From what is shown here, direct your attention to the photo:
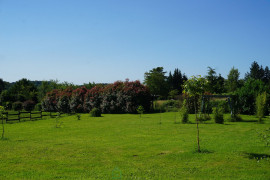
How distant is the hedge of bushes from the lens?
3362 centimetres

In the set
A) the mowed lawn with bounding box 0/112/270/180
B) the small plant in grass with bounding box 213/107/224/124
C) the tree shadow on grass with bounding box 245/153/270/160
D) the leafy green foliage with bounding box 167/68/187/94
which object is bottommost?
the mowed lawn with bounding box 0/112/270/180

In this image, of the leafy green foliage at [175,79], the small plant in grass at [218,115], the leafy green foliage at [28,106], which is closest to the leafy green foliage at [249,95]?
the small plant in grass at [218,115]

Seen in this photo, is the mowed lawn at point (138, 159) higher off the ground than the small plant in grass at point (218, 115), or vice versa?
the small plant in grass at point (218, 115)

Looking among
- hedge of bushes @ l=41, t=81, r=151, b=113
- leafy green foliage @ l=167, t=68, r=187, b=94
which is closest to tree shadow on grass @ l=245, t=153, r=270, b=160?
hedge of bushes @ l=41, t=81, r=151, b=113

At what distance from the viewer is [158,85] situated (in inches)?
2938

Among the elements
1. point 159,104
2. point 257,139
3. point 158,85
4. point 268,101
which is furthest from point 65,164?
point 158,85

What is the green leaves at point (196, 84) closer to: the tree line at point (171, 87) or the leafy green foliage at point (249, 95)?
the tree line at point (171, 87)

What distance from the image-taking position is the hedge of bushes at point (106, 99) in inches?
1324

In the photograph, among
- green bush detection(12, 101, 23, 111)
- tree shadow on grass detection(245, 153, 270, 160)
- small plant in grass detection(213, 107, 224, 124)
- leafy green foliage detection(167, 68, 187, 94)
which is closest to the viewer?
tree shadow on grass detection(245, 153, 270, 160)

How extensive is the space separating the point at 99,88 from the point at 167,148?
2895cm

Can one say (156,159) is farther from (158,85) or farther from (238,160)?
(158,85)

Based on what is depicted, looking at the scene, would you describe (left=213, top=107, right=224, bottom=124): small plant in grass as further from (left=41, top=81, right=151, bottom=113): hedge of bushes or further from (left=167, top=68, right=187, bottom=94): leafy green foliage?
(left=167, top=68, right=187, bottom=94): leafy green foliage

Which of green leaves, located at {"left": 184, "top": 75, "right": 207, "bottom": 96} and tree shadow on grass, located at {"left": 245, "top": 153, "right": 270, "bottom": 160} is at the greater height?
green leaves, located at {"left": 184, "top": 75, "right": 207, "bottom": 96}

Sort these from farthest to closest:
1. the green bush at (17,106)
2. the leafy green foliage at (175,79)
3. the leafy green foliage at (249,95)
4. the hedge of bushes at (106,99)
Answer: the leafy green foliage at (175,79) < the green bush at (17,106) < the hedge of bushes at (106,99) < the leafy green foliage at (249,95)
